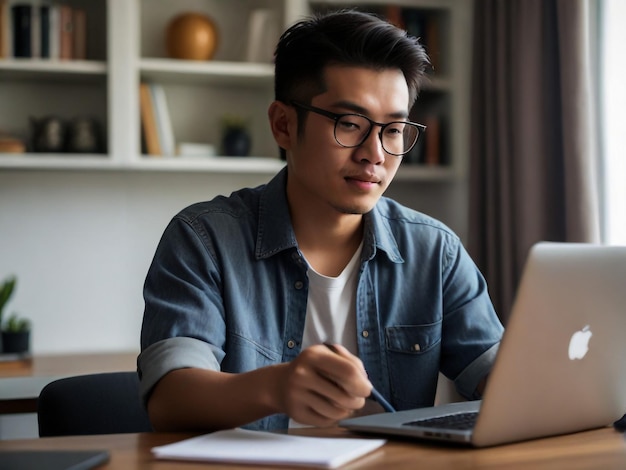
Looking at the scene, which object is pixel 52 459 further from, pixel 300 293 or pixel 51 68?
pixel 51 68

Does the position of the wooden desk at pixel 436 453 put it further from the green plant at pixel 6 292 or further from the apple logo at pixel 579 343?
the green plant at pixel 6 292

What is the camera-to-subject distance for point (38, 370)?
237 centimetres

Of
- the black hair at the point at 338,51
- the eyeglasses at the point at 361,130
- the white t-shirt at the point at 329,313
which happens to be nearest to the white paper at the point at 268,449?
the white t-shirt at the point at 329,313

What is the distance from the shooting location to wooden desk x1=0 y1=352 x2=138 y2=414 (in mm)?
2199

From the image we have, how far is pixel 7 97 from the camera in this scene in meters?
2.74

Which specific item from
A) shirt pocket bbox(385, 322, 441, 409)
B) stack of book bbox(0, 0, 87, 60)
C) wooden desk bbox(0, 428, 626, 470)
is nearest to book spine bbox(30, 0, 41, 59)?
stack of book bbox(0, 0, 87, 60)

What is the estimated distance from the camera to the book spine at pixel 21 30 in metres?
2.53

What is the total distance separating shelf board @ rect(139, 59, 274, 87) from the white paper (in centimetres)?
185

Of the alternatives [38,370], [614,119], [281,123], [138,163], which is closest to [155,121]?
[138,163]

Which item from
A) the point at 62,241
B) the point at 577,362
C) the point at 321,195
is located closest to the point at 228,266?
the point at 321,195

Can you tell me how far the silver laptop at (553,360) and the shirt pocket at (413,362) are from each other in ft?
1.11

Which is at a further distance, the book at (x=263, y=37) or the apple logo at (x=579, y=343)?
the book at (x=263, y=37)

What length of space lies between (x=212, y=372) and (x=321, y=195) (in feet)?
1.54

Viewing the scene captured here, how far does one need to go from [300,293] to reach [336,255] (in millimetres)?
129
